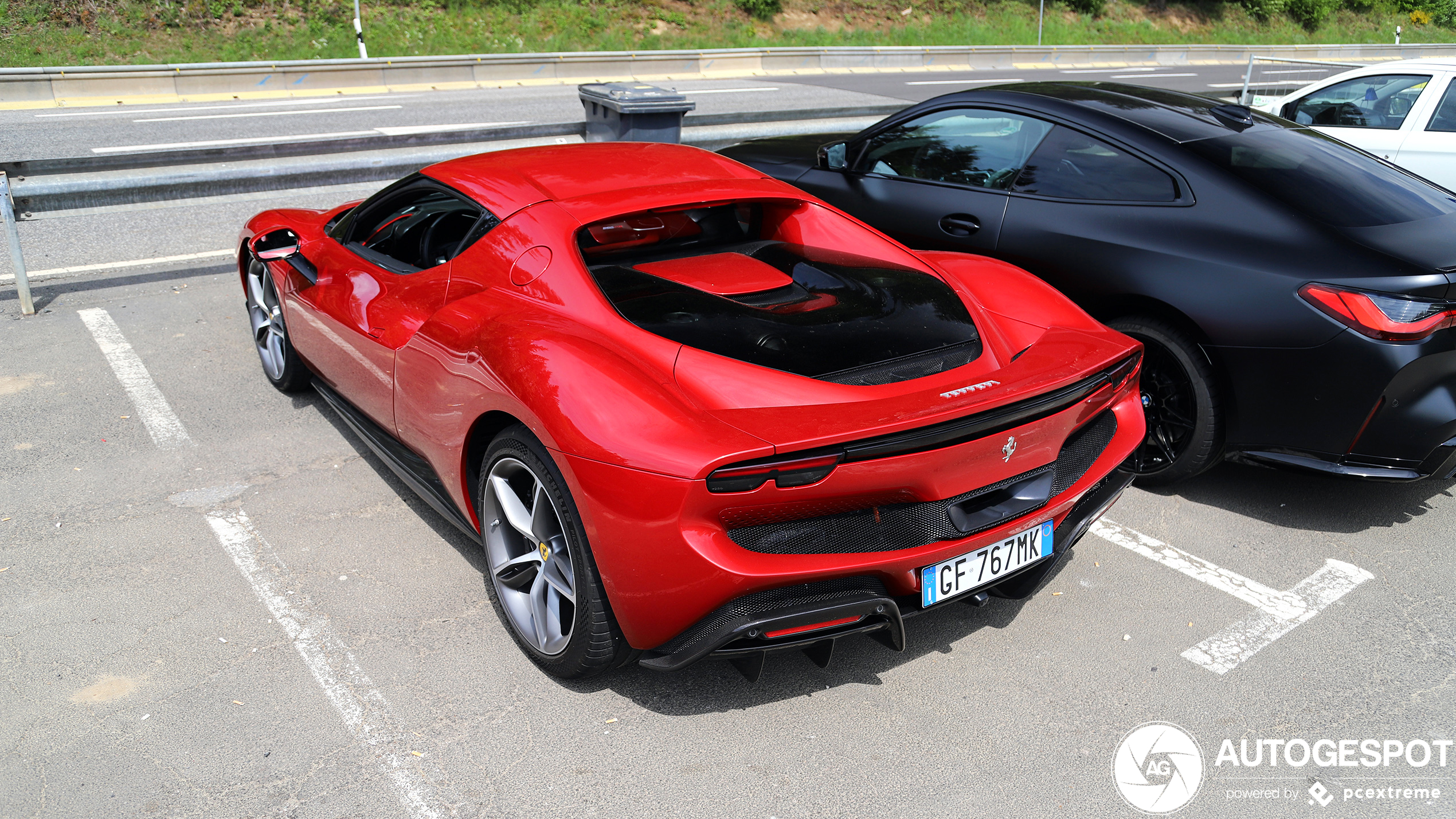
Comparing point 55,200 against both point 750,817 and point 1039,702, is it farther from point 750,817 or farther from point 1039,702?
point 1039,702

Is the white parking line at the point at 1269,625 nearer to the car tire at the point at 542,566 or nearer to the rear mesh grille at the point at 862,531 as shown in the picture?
the rear mesh grille at the point at 862,531

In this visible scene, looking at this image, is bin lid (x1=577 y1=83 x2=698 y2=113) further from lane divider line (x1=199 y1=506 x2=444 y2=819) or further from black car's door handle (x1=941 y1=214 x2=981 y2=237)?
lane divider line (x1=199 y1=506 x2=444 y2=819)

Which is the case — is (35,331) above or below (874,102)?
below

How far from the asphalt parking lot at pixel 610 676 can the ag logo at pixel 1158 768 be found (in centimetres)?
4

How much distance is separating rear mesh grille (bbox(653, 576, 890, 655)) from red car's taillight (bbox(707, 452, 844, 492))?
0.95 ft

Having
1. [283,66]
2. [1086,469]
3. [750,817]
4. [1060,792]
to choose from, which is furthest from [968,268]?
[283,66]

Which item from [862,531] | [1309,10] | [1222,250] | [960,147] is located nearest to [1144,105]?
[960,147]

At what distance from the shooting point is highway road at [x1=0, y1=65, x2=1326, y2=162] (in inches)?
510

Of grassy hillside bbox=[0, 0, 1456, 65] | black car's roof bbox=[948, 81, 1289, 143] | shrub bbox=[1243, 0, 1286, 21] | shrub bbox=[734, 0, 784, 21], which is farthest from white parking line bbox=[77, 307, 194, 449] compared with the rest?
shrub bbox=[1243, 0, 1286, 21]

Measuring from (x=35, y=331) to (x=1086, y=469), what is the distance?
5843 mm

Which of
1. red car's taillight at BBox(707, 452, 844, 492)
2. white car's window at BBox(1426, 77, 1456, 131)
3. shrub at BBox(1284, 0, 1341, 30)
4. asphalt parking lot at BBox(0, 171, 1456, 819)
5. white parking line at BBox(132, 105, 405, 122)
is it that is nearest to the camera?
red car's taillight at BBox(707, 452, 844, 492)

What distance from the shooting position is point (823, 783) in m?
2.61

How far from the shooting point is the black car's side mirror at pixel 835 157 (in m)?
5.52

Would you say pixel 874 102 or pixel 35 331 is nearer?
pixel 35 331
